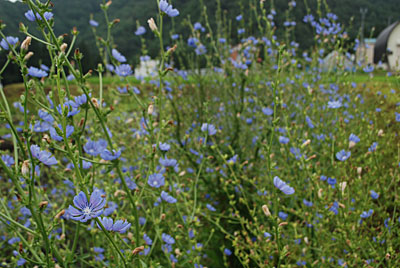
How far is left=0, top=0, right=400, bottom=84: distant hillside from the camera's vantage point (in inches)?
69.3

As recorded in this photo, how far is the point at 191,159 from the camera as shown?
2.68 meters

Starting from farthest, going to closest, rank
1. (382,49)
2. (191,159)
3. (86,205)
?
(382,49) → (191,159) → (86,205)

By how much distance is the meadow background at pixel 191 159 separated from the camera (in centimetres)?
117

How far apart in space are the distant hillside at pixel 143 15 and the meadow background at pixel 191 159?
4 centimetres

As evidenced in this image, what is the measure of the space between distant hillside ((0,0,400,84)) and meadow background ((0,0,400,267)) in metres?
0.04

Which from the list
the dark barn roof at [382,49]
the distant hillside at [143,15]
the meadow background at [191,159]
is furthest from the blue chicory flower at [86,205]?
the dark barn roof at [382,49]

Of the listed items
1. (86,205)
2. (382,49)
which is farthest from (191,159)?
(382,49)

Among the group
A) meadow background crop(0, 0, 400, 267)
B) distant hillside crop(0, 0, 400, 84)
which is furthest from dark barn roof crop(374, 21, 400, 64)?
meadow background crop(0, 0, 400, 267)

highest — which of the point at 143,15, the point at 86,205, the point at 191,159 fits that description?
the point at 86,205

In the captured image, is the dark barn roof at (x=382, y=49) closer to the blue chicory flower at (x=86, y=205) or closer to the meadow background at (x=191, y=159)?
the meadow background at (x=191, y=159)

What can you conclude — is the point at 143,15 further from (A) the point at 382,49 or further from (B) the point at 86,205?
(B) the point at 86,205

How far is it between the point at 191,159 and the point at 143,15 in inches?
173

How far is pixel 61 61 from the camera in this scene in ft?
3.34

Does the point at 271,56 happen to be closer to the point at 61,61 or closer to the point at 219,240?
the point at 219,240
